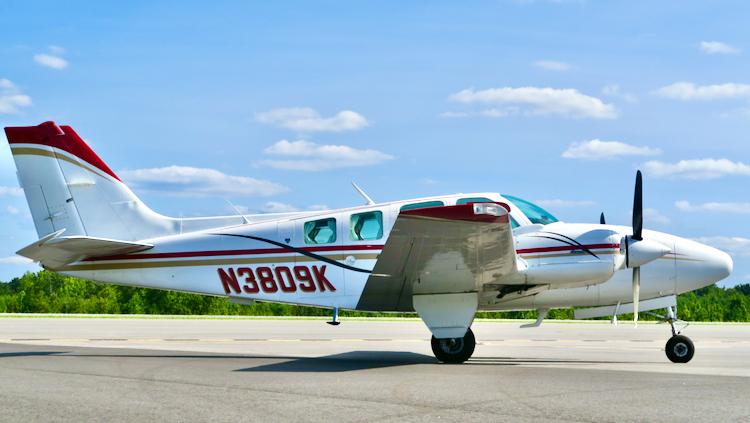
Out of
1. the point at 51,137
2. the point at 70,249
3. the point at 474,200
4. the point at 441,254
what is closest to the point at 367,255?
the point at 441,254

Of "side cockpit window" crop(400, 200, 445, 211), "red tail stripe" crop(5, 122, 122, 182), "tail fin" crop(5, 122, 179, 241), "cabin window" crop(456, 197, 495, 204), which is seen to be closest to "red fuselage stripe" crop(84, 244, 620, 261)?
"tail fin" crop(5, 122, 179, 241)

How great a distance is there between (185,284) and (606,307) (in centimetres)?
766

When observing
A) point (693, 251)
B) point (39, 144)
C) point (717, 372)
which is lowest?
point (717, 372)

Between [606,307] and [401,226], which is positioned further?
[606,307]

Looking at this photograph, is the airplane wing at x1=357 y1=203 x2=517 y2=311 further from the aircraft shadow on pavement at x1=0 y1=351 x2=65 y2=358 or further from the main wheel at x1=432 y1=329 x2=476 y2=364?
the aircraft shadow on pavement at x1=0 y1=351 x2=65 y2=358

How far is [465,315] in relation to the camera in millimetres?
12961

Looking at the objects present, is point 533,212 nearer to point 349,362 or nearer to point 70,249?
point 349,362

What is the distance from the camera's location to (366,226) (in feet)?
44.8

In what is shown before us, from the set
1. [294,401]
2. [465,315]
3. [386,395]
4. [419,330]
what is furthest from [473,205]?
[419,330]

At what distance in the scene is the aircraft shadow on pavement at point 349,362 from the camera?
11625 mm

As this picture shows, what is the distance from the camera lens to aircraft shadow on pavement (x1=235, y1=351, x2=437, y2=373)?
38.1 ft

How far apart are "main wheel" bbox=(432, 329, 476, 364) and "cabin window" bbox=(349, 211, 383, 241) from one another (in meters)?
2.14

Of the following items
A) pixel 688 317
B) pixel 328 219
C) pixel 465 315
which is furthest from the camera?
pixel 688 317

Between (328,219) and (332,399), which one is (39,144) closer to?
(328,219)
